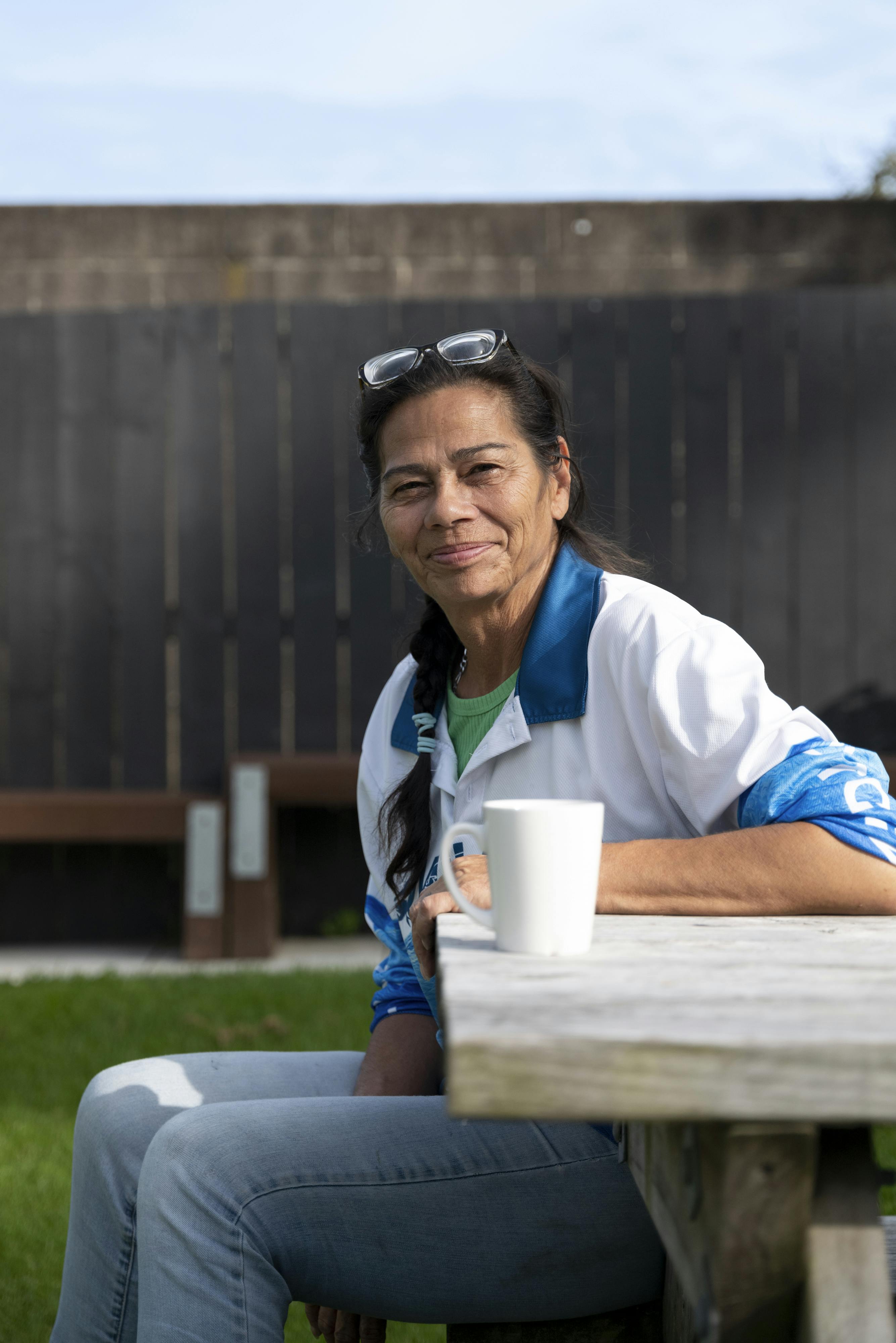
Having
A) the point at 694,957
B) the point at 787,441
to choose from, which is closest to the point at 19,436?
the point at 787,441

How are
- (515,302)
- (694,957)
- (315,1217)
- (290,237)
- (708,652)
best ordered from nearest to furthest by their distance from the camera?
1. (694,957)
2. (315,1217)
3. (708,652)
4. (515,302)
5. (290,237)

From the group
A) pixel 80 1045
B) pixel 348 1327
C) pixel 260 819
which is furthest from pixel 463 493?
pixel 260 819

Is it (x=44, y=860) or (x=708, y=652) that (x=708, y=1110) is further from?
(x=44, y=860)

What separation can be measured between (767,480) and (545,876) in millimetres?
3625

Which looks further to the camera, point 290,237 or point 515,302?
point 290,237

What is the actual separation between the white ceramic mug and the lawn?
1.25 metres

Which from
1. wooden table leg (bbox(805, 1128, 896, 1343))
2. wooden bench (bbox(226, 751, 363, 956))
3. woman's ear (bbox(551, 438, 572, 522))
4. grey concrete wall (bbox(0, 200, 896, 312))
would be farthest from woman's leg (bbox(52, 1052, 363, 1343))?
grey concrete wall (bbox(0, 200, 896, 312))

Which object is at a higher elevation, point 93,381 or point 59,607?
point 93,381

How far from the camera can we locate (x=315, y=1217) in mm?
1068

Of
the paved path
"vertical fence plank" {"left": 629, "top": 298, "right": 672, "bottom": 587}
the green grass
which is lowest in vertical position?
the paved path

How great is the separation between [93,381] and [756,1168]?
406cm

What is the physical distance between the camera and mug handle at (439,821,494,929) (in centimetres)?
92

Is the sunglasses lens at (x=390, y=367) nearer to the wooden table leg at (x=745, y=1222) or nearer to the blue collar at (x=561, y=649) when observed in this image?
the blue collar at (x=561, y=649)

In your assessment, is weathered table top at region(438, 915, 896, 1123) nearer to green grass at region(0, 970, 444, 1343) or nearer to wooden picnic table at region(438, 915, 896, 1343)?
wooden picnic table at region(438, 915, 896, 1343)
